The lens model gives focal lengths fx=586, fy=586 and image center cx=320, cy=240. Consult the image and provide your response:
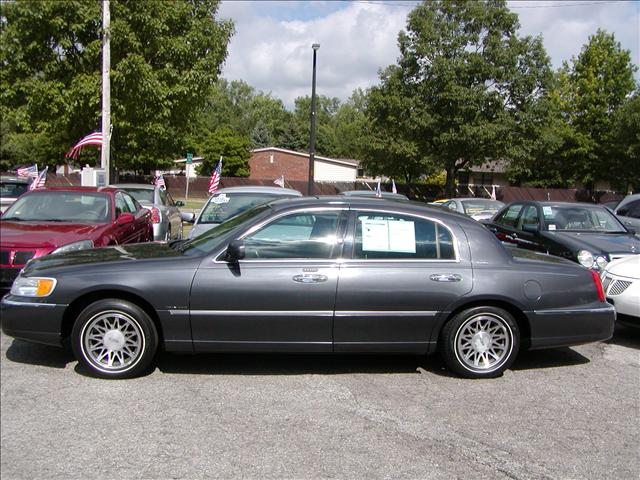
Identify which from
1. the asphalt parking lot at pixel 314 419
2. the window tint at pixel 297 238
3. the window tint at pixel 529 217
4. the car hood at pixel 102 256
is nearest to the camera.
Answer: the asphalt parking lot at pixel 314 419

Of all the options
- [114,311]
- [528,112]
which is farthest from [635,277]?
[528,112]

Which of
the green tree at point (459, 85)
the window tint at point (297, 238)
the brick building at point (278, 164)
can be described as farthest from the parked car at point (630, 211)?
the brick building at point (278, 164)

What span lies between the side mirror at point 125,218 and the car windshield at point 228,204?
3.40ft

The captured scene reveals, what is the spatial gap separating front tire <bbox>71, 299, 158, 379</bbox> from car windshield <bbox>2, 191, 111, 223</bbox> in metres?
3.50

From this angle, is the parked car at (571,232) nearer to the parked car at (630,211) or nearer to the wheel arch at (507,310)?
the wheel arch at (507,310)

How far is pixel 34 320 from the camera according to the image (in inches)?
189

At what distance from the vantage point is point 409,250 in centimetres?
505

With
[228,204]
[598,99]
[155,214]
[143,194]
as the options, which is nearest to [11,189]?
[143,194]

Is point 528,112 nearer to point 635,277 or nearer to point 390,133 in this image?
point 390,133

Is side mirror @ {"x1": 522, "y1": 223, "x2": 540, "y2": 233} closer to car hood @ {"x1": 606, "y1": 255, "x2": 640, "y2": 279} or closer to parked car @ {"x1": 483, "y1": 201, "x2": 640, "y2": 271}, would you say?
parked car @ {"x1": 483, "y1": 201, "x2": 640, "y2": 271}

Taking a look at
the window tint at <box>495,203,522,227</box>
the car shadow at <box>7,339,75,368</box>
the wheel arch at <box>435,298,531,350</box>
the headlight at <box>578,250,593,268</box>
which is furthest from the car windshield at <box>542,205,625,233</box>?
the car shadow at <box>7,339,75,368</box>

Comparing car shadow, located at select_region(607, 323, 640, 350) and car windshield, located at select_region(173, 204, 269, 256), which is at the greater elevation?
car windshield, located at select_region(173, 204, 269, 256)

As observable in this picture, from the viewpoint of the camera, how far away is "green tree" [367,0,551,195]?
1464 inches

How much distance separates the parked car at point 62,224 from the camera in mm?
6609
